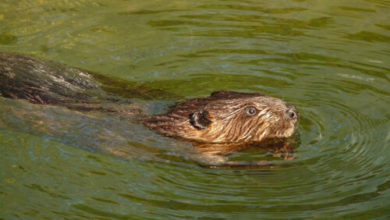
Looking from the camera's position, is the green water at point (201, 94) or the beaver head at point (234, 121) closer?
the green water at point (201, 94)

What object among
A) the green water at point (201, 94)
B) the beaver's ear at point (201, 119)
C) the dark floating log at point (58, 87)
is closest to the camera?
the green water at point (201, 94)

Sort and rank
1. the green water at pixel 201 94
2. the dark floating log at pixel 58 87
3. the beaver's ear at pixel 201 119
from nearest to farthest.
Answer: the green water at pixel 201 94 < the beaver's ear at pixel 201 119 < the dark floating log at pixel 58 87

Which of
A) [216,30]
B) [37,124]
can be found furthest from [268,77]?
[37,124]

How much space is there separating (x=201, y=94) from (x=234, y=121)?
1.27m

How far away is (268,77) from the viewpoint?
8.04 meters

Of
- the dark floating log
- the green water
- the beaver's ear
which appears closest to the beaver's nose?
the green water

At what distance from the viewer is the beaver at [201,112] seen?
6488 millimetres

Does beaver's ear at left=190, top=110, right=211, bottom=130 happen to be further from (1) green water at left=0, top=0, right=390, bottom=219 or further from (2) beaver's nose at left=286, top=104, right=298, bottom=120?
(2) beaver's nose at left=286, top=104, right=298, bottom=120

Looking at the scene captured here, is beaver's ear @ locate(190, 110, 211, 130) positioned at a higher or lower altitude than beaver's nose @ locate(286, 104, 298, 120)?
lower

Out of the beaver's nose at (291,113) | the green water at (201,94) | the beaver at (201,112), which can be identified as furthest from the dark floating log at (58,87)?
the beaver's nose at (291,113)

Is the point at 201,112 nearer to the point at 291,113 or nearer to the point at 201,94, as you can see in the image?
the point at 291,113

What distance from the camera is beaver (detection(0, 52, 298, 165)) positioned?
21.3 ft

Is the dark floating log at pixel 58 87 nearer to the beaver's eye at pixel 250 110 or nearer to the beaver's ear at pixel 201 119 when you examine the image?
the beaver's ear at pixel 201 119

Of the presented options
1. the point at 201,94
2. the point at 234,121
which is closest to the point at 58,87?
the point at 201,94
